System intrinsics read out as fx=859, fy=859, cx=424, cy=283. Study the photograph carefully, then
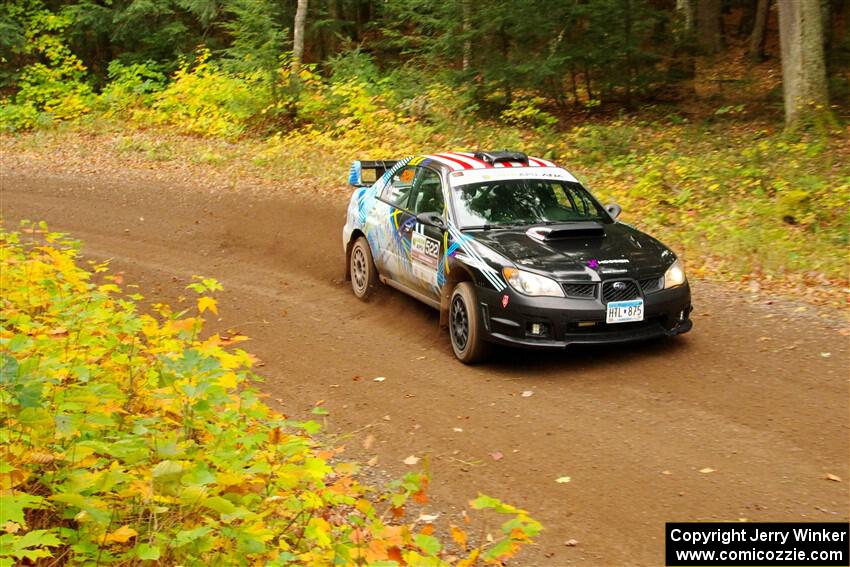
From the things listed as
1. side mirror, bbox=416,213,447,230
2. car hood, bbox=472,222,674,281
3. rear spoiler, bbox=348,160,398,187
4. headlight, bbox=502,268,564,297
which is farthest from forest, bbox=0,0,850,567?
rear spoiler, bbox=348,160,398,187

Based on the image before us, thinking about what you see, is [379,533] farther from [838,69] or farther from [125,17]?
[125,17]

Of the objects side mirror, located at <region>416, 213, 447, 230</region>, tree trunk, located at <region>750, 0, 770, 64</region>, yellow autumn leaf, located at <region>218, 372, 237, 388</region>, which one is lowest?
yellow autumn leaf, located at <region>218, 372, 237, 388</region>

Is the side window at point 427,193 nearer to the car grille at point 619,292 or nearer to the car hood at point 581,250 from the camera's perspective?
the car hood at point 581,250

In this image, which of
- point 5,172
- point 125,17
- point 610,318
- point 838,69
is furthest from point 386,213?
point 125,17

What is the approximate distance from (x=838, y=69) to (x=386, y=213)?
11.9 m

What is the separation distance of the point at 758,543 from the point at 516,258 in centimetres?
369

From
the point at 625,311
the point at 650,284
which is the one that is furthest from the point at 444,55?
the point at 625,311

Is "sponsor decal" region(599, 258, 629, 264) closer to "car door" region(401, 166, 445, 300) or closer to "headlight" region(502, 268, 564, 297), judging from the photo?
"headlight" region(502, 268, 564, 297)

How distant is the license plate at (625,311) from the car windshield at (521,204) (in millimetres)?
1492

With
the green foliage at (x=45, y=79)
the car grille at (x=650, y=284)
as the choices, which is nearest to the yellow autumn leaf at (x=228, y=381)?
the car grille at (x=650, y=284)

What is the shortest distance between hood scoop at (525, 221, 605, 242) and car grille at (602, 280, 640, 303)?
85 centimetres

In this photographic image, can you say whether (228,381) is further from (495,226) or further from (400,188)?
(400,188)

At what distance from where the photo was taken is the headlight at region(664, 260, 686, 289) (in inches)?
316

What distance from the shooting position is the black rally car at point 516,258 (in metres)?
7.74
